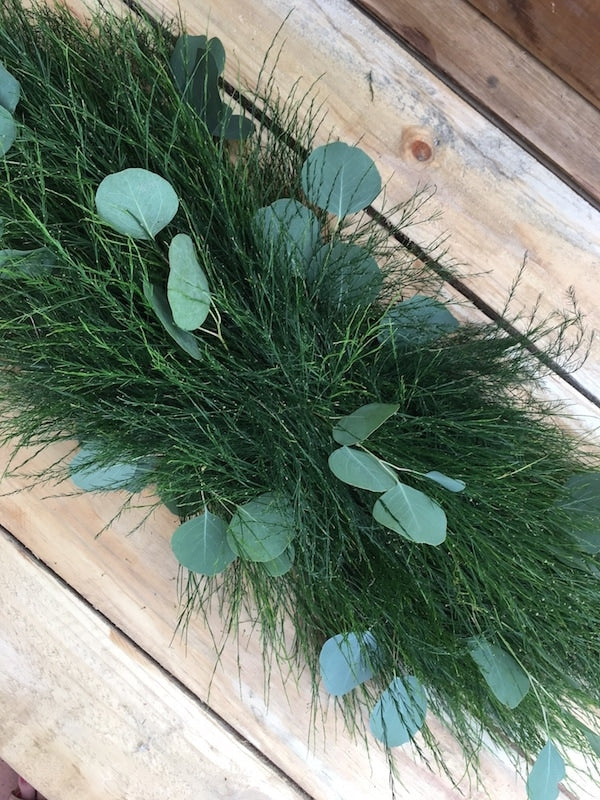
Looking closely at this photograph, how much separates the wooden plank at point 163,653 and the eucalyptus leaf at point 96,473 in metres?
0.05

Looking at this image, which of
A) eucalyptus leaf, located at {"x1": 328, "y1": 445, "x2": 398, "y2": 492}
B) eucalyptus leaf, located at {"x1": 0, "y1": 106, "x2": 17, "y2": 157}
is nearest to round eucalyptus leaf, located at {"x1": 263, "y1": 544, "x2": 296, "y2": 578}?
eucalyptus leaf, located at {"x1": 328, "y1": 445, "x2": 398, "y2": 492}

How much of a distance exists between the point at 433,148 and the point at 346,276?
0.57ft

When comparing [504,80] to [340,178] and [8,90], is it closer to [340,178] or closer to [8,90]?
[340,178]

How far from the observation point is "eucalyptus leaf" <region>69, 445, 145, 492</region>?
61cm

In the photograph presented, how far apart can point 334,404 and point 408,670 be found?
32 cm

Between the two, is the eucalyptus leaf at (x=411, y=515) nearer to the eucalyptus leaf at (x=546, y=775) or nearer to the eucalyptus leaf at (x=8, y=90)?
the eucalyptus leaf at (x=546, y=775)

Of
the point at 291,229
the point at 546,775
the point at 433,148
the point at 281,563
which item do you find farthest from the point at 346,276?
the point at 546,775

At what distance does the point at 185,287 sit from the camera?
508 millimetres

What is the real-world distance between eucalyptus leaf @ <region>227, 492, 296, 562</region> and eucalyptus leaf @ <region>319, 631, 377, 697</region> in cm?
13

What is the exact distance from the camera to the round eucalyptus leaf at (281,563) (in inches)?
23.7

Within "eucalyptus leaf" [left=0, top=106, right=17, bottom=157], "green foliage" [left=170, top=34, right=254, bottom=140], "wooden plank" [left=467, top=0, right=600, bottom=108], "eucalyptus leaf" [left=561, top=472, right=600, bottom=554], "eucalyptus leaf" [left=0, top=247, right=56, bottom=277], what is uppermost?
"wooden plank" [left=467, top=0, right=600, bottom=108]

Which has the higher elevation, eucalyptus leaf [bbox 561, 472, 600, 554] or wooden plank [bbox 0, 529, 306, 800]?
eucalyptus leaf [bbox 561, 472, 600, 554]

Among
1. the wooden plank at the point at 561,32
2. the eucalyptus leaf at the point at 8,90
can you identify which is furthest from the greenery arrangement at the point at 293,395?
the wooden plank at the point at 561,32

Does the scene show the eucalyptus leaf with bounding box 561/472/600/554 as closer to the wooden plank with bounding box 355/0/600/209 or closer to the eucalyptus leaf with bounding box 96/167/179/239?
the wooden plank with bounding box 355/0/600/209
